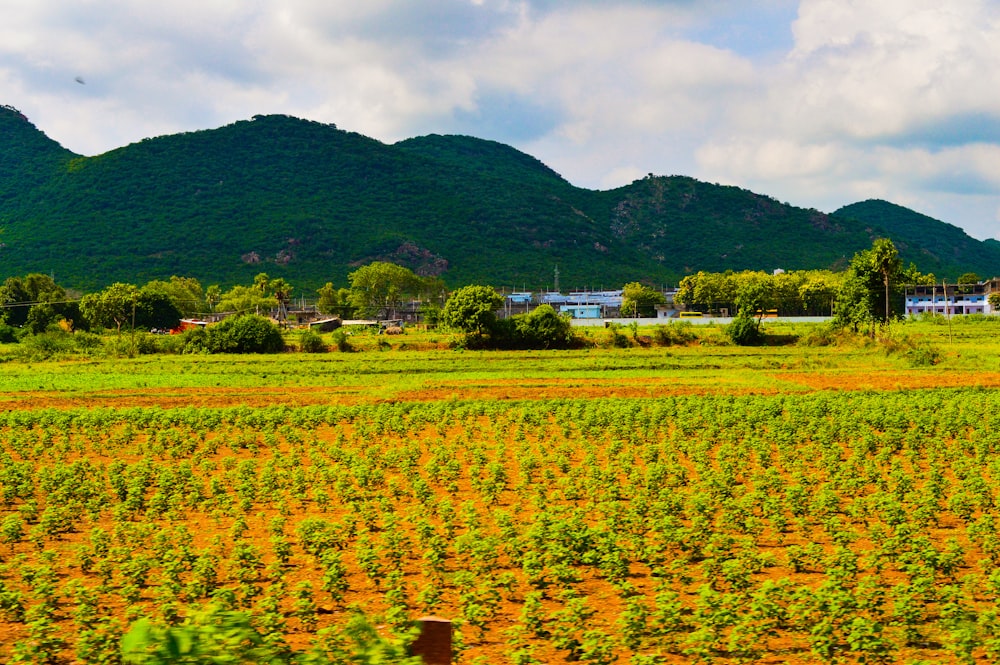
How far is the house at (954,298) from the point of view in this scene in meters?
117

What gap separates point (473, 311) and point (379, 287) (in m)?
59.0

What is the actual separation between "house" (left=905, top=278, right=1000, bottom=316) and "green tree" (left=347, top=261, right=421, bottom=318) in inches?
3116

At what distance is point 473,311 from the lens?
223ft

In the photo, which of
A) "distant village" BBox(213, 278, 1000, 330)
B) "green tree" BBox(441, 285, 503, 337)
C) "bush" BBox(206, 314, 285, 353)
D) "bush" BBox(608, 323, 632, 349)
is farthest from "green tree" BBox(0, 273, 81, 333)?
"bush" BBox(608, 323, 632, 349)

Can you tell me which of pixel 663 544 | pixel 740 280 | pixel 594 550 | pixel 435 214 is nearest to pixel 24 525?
pixel 594 550

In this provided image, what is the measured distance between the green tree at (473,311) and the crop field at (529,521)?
2781 centimetres

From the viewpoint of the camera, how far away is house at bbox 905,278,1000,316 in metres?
117

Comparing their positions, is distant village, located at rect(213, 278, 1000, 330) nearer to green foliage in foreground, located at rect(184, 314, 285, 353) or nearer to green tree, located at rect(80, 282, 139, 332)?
green tree, located at rect(80, 282, 139, 332)

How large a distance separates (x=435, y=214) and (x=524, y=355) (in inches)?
5622

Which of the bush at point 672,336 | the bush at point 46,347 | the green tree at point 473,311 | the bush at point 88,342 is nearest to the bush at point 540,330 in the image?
the green tree at point 473,311

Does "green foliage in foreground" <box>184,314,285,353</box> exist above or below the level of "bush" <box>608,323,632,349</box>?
above

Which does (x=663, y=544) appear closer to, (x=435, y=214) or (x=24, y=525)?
(x=24, y=525)

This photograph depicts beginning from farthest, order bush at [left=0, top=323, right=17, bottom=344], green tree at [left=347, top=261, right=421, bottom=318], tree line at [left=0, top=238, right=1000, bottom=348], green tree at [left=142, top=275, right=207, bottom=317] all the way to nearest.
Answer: green tree at [left=347, top=261, right=421, bottom=318] < green tree at [left=142, top=275, right=207, bottom=317] < bush at [left=0, top=323, right=17, bottom=344] < tree line at [left=0, top=238, right=1000, bottom=348]

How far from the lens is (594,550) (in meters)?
13.9
